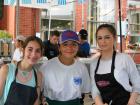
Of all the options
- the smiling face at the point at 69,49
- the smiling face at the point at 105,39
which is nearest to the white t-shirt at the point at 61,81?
the smiling face at the point at 69,49

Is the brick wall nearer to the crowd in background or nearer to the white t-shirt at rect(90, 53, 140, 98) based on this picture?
the crowd in background

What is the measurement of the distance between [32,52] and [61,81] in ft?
1.15

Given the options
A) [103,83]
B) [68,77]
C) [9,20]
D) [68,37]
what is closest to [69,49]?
[68,37]

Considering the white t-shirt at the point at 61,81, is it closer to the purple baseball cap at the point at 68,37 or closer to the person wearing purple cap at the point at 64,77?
the person wearing purple cap at the point at 64,77

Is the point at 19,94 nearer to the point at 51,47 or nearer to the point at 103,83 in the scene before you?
the point at 103,83

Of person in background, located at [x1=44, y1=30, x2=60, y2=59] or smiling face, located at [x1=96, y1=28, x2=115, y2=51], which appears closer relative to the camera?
smiling face, located at [x1=96, y1=28, x2=115, y2=51]

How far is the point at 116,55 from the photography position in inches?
118

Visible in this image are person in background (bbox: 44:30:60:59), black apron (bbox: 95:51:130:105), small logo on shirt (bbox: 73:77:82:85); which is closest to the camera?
black apron (bbox: 95:51:130:105)

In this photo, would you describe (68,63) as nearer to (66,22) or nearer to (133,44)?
(66,22)

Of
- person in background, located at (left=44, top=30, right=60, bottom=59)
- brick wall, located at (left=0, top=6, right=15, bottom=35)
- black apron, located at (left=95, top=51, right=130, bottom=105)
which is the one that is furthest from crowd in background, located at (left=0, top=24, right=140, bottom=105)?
brick wall, located at (left=0, top=6, right=15, bottom=35)

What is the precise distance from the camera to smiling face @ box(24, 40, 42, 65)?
9.44 feet

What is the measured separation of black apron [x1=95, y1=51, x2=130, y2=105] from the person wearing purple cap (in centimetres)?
20

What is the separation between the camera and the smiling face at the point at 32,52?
2877mm

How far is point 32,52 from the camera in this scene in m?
2.90
